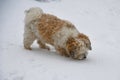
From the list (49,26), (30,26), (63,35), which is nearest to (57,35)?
(63,35)

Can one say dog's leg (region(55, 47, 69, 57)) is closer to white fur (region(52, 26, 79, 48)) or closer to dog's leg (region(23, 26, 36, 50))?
white fur (region(52, 26, 79, 48))

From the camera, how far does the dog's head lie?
17.8 ft

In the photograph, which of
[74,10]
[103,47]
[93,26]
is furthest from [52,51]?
[74,10]

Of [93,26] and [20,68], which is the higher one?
[93,26]

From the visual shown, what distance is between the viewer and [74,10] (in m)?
9.48

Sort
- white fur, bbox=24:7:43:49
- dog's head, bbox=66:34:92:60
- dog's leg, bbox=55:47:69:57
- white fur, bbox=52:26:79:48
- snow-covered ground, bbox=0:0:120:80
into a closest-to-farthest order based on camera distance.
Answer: snow-covered ground, bbox=0:0:120:80
dog's head, bbox=66:34:92:60
white fur, bbox=52:26:79:48
dog's leg, bbox=55:47:69:57
white fur, bbox=24:7:43:49

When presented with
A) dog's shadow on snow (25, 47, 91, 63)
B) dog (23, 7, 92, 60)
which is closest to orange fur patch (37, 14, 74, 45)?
dog (23, 7, 92, 60)

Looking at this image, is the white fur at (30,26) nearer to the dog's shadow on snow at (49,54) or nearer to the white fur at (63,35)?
the dog's shadow on snow at (49,54)

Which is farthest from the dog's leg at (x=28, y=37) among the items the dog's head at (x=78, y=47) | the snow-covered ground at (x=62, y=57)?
the dog's head at (x=78, y=47)

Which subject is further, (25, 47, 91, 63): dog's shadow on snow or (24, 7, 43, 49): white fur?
(24, 7, 43, 49): white fur

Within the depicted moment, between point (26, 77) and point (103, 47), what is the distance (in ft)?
8.24

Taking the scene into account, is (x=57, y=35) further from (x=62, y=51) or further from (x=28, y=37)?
(x=28, y=37)

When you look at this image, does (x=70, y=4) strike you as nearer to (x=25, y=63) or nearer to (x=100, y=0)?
(x=100, y=0)

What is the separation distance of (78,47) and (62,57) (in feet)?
1.49
